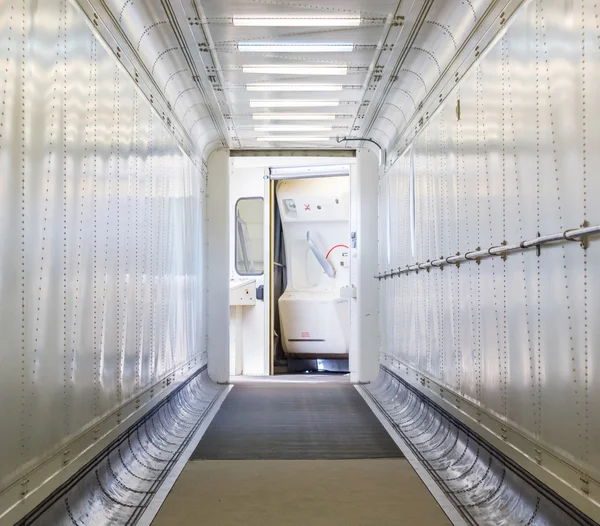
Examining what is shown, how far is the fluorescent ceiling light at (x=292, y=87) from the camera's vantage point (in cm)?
612

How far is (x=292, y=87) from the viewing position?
20.3ft

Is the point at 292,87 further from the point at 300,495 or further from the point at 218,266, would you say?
the point at 300,495

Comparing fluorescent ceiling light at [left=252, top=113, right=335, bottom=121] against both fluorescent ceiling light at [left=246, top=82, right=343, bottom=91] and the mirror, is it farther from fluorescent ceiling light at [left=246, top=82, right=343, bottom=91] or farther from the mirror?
the mirror

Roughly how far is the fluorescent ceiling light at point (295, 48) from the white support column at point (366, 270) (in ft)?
11.9

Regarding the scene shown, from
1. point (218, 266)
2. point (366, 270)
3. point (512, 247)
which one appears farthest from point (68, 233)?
point (366, 270)

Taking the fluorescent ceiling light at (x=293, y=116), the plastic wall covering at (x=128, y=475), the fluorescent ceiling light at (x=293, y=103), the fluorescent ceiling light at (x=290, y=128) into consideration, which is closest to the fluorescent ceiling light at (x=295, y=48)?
the fluorescent ceiling light at (x=293, y=103)

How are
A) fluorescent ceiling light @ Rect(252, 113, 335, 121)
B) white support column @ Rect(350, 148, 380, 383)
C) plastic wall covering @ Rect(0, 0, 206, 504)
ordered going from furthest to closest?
white support column @ Rect(350, 148, 380, 383) < fluorescent ceiling light @ Rect(252, 113, 335, 121) < plastic wall covering @ Rect(0, 0, 206, 504)

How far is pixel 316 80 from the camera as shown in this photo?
6.00 metres

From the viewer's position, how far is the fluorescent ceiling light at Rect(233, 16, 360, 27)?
456 centimetres

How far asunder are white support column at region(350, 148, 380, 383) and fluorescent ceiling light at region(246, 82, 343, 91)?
2.63m

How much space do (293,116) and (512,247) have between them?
4.45m

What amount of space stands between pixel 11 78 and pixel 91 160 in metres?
1.04

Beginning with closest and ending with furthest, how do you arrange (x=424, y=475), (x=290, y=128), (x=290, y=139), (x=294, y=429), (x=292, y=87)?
(x=424, y=475)
(x=294, y=429)
(x=292, y=87)
(x=290, y=128)
(x=290, y=139)

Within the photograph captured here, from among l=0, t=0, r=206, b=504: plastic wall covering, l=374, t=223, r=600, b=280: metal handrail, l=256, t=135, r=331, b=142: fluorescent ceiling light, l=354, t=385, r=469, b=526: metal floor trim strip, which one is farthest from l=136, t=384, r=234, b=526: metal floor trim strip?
l=256, t=135, r=331, b=142: fluorescent ceiling light
